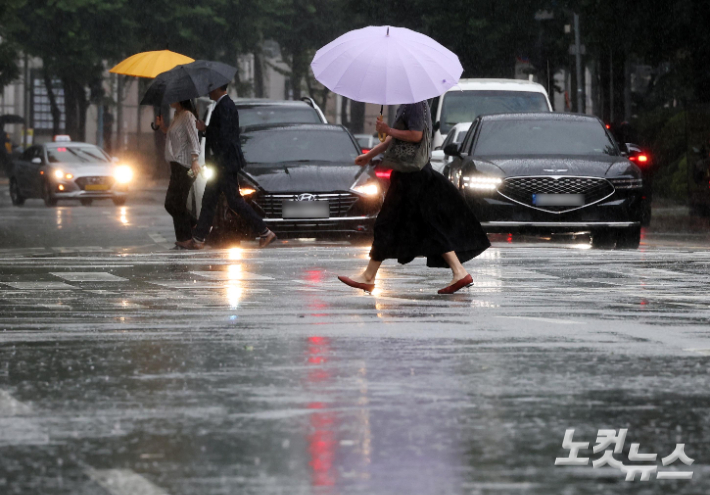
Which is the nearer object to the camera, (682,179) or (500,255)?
(500,255)

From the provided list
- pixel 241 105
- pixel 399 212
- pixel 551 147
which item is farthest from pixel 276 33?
pixel 399 212

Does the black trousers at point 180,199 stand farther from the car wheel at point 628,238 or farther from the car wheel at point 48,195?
the car wheel at point 48,195

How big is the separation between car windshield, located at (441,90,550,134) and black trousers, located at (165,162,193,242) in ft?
28.5

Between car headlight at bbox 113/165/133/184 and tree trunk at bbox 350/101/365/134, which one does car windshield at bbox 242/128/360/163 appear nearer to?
car headlight at bbox 113/165/133/184

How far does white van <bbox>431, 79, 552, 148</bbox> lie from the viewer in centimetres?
2673

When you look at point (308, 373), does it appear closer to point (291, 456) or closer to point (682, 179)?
point (291, 456)

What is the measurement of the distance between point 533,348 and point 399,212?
361 centimetres

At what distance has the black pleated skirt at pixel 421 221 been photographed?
41.2ft

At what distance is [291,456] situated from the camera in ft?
19.9

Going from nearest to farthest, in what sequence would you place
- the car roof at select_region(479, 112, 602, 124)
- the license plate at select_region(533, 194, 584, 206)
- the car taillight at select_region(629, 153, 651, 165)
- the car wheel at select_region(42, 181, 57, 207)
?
the license plate at select_region(533, 194, 584, 206) → the car roof at select_region(479, 112, 602, 124) → the car taillight at select_region(629, 153, 651, 165) → the car wheel at select_region(42, 181, 57, 207)

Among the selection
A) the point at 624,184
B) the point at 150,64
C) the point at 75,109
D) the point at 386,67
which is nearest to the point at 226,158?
the point at 150,64

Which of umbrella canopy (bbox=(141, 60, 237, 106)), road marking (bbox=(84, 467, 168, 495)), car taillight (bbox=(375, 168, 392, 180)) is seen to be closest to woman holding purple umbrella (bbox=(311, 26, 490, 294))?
umbrella canopy (bbox=(141, 60, 237, 106))

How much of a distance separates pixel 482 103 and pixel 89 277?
1353 cm

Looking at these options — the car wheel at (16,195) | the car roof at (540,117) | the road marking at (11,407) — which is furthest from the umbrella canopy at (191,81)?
the car wheel at (16,195)
